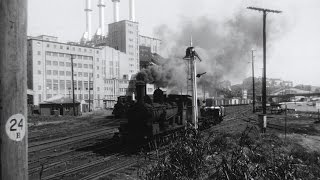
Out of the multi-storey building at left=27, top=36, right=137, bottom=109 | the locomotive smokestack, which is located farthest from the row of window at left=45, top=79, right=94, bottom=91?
the locomotive smokestack

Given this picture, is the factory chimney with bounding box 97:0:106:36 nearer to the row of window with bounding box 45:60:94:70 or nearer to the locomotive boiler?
the row of window with bounding box 45:60:94:70

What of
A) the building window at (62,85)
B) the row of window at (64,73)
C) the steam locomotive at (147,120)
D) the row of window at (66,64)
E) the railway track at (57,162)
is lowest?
the railway track at (57,162)

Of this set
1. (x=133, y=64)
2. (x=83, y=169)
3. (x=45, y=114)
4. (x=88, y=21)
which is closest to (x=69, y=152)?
(x=83, y=169)

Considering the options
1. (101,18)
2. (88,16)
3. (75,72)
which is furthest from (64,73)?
(101,18)

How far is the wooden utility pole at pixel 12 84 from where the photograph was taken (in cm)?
213

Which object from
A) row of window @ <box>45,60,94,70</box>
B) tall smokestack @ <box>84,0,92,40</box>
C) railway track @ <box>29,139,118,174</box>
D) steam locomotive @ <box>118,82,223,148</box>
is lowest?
railway track @ <box>29,139,118,174</box>

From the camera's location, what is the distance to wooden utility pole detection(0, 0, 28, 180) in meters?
2.13

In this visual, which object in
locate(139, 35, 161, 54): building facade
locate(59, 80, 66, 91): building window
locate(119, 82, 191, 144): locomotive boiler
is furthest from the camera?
locate(139, 35, 161, 54): building facade

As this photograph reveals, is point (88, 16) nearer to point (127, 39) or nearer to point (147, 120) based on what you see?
point (127, 39)

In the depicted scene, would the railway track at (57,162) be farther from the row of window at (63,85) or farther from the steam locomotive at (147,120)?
the row of window at (63,85)

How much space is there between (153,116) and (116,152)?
2.59m

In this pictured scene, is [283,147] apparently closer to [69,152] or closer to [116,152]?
[116,152]

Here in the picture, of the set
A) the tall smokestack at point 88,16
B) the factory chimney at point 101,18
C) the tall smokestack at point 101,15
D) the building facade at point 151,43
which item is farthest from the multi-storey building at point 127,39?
the building facade at point 151,43

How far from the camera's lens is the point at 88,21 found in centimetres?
11744
